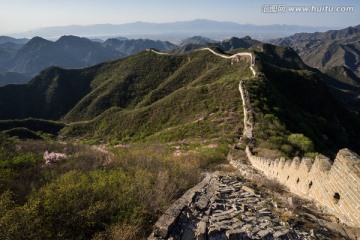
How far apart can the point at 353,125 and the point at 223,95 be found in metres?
24.3

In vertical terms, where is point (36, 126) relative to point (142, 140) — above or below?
below

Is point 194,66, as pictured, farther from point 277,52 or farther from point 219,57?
point 277,52

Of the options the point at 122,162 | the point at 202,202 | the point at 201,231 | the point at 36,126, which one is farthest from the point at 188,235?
the point at 36,126

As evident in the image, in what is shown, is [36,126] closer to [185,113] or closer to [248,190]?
[185,113]

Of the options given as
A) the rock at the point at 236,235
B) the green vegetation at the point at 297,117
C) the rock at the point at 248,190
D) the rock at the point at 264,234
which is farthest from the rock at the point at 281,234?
the green vegetation at the point at 297,117

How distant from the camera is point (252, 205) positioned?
24.4 feet

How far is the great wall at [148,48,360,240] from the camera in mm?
5988

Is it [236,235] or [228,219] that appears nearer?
[236,235]

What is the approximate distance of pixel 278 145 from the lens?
56.3 feet

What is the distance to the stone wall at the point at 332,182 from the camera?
21.0 feet

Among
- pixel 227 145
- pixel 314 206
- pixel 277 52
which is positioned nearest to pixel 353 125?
pixel 227 145

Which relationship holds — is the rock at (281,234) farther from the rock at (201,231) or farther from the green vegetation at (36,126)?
the green vegetation at (36,126)

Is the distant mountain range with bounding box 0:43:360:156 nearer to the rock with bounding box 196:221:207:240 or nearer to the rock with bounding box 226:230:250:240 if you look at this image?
the rock with bounding box 226:230:250:240

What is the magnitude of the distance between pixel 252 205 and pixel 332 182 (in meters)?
1.97
